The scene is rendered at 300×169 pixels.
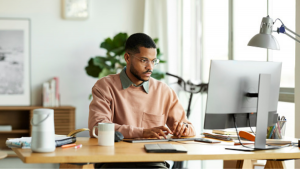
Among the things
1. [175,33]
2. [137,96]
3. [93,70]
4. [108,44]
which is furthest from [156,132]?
[175,33]

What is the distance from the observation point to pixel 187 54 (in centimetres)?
466

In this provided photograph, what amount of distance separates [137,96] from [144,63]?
220 millimetres

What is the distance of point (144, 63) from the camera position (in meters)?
2.14

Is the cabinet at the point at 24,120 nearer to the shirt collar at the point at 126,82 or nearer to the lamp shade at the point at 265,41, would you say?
the shirt collar at the point at 126,82

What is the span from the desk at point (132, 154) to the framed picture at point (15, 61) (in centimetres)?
353

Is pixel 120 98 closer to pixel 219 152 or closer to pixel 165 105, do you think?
pixel 165 105

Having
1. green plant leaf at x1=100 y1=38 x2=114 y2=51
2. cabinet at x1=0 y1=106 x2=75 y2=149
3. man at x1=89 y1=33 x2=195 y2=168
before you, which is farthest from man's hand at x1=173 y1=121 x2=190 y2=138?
cabinet at x1=0 y1=106 x2=75 y2=149

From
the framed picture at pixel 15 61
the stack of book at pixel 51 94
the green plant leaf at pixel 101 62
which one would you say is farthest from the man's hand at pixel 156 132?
the framed picture at pixel 15 61

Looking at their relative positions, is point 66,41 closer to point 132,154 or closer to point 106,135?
point 106,135

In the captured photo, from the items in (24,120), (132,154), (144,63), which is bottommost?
(24,120)

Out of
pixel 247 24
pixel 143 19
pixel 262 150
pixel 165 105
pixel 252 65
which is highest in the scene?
pixel 143 19

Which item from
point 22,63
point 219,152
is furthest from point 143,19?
point 219,152

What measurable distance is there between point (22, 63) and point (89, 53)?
0.94 m

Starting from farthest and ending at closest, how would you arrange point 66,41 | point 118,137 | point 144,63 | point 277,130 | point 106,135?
point 66,41
point 144,63
point 277,130
point 118,137
point 106,135
